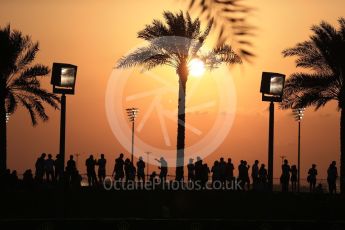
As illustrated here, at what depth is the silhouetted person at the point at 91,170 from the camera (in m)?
31.8

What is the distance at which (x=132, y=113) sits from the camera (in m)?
55.4

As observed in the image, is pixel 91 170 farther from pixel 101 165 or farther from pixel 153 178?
pixel 153 178

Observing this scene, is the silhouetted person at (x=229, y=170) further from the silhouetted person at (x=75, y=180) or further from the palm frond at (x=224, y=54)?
the palm frond at (x=224, y=54)

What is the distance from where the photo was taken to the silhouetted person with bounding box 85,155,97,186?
1250 inches

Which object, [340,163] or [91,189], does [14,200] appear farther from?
[340,163]

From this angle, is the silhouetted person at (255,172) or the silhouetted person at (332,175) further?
the silhouetted person at (332,175)

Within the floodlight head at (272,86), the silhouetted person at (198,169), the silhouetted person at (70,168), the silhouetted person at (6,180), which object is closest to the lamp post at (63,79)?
the silhouetted person at (70,168)

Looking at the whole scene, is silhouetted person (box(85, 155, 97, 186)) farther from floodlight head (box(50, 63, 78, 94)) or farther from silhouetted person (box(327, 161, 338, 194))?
silhouetted person (box(327, 161, 338, 194))

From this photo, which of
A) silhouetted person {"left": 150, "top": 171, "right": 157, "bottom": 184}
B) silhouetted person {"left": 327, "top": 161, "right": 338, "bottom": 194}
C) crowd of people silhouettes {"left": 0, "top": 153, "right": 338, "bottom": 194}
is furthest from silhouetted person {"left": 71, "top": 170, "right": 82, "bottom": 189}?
silhouetted person {"left": 327, "top": 161, "right": 338, "bottom": 194}

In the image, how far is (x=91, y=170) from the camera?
3244 centimetres

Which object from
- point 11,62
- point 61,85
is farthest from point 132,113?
point 61,85

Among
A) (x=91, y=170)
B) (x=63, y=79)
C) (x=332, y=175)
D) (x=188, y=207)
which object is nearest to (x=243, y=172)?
(x=188, y=207)

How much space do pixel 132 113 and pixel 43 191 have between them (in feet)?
86.8

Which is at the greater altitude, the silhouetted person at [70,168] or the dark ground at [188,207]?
the silhouetted person at [70,168]
